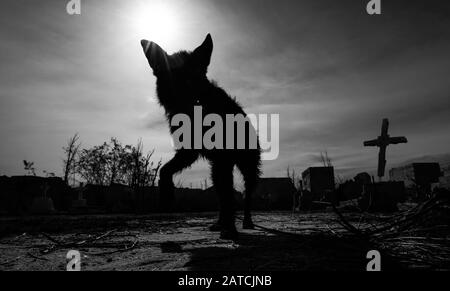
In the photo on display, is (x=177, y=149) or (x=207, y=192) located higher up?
(x=177, y=149)

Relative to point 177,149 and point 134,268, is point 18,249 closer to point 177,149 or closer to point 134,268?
point 134,268

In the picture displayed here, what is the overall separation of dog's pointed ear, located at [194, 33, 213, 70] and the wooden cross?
52.4 ft

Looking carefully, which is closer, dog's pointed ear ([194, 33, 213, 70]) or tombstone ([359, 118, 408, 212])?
dog's pointed ear ([194, 33, 213, 70])

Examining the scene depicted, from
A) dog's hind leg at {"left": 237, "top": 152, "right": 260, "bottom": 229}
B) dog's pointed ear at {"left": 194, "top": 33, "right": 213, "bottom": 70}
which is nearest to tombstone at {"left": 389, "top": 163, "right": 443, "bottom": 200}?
dog's hind leg at {"left": 237, "top": 152, "right": 260, "bottom": 229}

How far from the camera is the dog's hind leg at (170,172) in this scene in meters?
3.53

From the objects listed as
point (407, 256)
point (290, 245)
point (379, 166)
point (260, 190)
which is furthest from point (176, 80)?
point (260, 190)

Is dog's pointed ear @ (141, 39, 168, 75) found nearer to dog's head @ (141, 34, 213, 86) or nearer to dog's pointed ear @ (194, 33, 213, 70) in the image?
dog's head @ (141, 34, 213, 86)

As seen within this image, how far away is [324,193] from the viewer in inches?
497

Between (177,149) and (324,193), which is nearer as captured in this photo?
(177,149)

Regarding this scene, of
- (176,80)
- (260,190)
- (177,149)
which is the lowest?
(260,190)

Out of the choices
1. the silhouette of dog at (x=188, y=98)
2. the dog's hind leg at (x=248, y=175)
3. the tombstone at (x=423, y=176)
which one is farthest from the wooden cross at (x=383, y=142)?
the silhouette of dog at (x=188, y=98)

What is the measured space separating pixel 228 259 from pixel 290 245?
60 cm

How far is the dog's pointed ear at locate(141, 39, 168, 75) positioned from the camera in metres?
3.82
